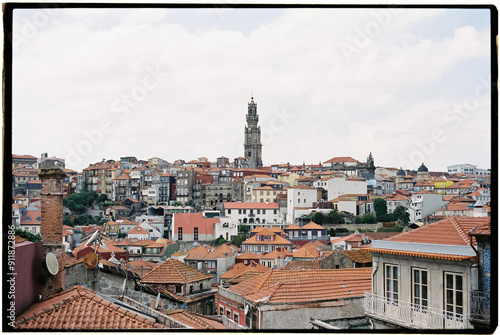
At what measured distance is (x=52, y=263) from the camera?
14.0 ft

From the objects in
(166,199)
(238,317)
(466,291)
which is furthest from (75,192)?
(466,291)

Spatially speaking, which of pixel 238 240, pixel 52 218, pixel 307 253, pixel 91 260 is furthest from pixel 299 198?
pixel 52 218

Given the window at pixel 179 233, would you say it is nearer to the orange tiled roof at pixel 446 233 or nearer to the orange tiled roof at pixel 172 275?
the orange tiled roof at pixel 172 275

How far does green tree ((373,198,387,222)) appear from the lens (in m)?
32.3

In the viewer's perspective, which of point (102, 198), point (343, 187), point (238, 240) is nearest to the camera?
point (238, 240)

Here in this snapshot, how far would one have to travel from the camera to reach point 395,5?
11.7 ft

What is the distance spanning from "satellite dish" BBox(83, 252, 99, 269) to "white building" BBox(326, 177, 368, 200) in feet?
105

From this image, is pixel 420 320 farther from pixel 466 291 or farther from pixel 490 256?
pixel 490 256

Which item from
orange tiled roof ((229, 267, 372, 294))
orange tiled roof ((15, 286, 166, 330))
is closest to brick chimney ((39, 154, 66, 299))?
orange tiled roof ((15, 286, 166, 330))

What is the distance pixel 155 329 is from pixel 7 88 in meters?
1.75

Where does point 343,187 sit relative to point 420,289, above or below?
above

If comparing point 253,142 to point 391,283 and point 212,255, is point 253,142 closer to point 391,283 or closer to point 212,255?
point 212,255

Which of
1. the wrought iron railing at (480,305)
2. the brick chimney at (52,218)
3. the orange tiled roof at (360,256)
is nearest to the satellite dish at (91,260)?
the brick chimney at (52,218)

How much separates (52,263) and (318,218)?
2775 centimetres
